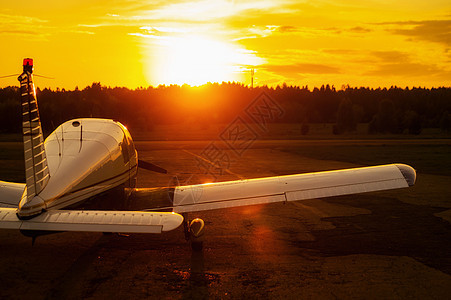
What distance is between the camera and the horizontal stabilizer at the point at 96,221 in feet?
20.2

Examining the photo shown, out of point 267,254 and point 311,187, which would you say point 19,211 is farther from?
point 311,187

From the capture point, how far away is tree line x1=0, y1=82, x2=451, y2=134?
68375 millimetres

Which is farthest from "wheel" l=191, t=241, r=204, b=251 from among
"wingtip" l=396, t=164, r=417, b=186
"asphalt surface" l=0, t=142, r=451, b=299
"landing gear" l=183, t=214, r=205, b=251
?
"wingtip" l=396, t=164, r=417, b=186

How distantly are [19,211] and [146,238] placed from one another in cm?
396

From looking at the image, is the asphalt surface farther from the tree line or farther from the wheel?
the tree line

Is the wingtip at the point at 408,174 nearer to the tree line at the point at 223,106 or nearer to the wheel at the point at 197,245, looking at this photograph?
the wheel at the point at 197,245

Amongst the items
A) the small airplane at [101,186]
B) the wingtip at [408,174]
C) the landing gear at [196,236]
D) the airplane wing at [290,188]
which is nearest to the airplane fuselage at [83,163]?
the small airplane at [101,186]

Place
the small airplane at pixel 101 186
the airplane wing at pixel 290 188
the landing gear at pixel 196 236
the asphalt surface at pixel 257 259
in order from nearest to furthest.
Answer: the small airplane at pixel 101 186 → the asphalt surface at pixel 257 259 → the airplane wing at pixel 290 188 → the landing gear at pixel 196 236

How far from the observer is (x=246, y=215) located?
41.3ft

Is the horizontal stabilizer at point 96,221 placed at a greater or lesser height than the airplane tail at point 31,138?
lesser

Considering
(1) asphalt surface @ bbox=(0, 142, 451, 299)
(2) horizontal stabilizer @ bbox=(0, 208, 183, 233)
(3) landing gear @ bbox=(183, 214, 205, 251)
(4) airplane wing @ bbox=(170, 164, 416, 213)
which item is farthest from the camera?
(3) landing gear @ bbox=(183, 214, 205, 251)

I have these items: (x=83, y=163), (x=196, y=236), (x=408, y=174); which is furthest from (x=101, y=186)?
(x=408, y=174)

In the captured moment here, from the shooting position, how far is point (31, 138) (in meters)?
6.74

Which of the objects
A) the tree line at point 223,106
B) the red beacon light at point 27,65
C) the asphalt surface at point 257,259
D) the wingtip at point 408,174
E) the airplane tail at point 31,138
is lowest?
the tree line at point 223,106
